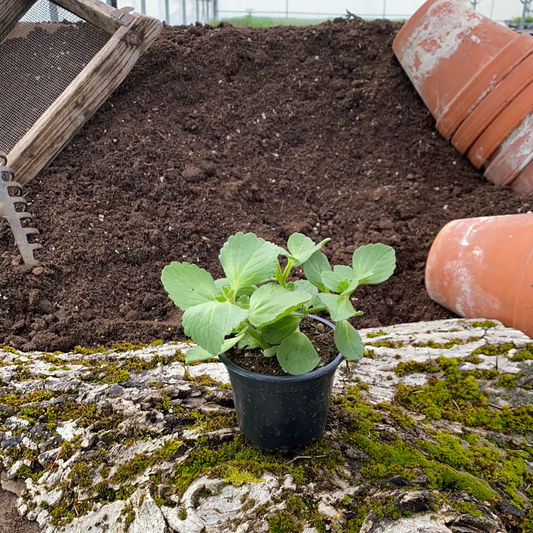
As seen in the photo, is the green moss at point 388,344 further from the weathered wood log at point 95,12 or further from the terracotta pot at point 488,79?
the weathered wood log at point 95,12

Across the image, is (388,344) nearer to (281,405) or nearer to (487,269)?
(487,269)

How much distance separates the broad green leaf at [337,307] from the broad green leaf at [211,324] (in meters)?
0.17

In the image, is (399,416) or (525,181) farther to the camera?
(525,181)

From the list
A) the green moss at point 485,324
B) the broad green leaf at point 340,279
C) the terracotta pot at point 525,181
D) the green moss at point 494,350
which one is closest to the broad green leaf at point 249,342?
the broad green leaf at point 340,279

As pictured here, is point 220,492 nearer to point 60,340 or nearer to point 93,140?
point 60,340

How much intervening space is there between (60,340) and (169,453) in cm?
113

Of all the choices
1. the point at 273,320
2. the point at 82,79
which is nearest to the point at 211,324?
the point at 273,320

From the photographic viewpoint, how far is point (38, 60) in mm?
3066

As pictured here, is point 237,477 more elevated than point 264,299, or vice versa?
point 264,299

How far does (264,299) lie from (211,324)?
13 centimetres

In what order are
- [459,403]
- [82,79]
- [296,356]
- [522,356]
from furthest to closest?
[82,79], [522,356], [459,403], [296,356]

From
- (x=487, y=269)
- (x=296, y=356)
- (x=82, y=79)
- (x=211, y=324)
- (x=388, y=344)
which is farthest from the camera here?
(x=82, y=79)

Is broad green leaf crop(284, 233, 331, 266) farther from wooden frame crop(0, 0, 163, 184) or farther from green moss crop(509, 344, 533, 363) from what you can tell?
wooden frame crop(0, 0, 163, 184)

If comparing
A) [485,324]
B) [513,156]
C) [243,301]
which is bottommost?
[485,324]
